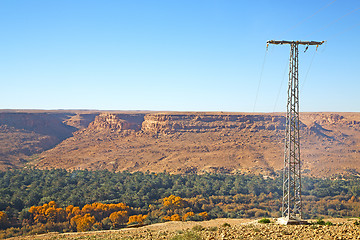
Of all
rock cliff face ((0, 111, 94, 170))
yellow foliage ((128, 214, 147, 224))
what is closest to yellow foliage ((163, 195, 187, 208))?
yellow foliage ((128, 214, 147, 224))

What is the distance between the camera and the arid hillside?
6344 cm

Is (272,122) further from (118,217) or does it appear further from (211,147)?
(118,217)

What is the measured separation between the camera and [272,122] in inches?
3346

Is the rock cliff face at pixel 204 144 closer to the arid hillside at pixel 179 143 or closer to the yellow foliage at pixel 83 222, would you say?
the arid hillside at pixel 179 143

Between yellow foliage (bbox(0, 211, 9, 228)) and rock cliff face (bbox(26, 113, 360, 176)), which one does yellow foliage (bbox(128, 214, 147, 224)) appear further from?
rock cliff face (bbox(26, 113, 360, 176))

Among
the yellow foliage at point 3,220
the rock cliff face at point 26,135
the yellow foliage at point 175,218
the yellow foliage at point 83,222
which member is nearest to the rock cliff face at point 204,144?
the rock cliff face at point 26,135

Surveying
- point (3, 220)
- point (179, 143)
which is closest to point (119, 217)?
point (3, 220)

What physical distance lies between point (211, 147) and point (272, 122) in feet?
72.1

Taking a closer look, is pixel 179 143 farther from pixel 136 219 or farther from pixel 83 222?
pixel 83 222

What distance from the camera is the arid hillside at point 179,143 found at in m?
63.4

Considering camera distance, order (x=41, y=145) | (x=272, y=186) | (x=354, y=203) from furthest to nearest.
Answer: (x=41, y=145) < (x=272, y=186) < (x=354, y=203)

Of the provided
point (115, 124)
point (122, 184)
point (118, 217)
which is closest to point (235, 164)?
point (122, 184)

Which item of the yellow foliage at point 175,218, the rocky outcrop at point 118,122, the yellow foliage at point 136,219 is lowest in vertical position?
the yellow foliage at point 136,219

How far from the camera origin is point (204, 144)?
75.7 metres
